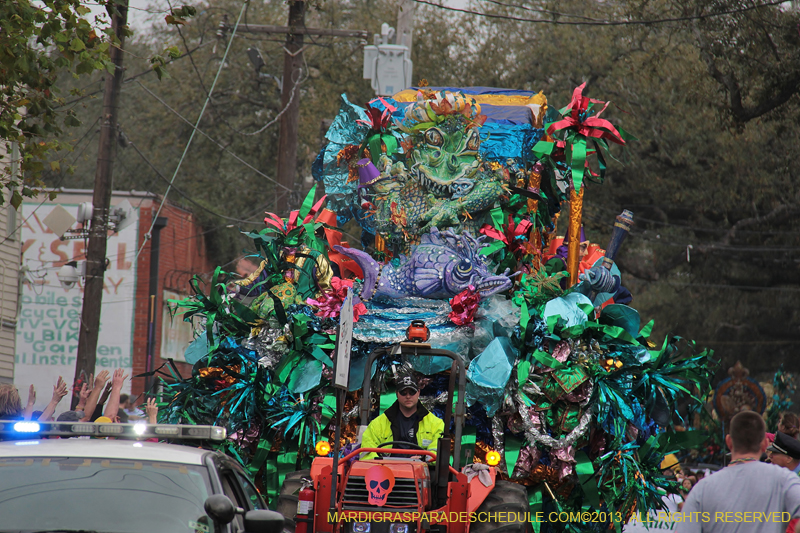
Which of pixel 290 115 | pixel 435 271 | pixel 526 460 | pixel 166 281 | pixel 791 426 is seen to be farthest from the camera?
pixel 166 281

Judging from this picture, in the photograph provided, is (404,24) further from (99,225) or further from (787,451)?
(787,451)

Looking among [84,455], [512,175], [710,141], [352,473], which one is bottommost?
[352,473]

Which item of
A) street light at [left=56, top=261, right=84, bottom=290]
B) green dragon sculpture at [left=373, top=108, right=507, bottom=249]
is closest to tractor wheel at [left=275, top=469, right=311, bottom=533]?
green dragon sculpture at [left=373, top=108, right=507, bottom=249]

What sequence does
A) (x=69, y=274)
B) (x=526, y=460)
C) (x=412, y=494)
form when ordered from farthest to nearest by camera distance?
(x=69, y=274), (x=526, y=460), (x=412, y=494)

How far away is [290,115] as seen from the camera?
20.3m

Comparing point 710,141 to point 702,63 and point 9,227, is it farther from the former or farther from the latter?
point 9,227

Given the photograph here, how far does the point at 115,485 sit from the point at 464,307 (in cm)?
431

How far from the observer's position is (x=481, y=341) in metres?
8.77

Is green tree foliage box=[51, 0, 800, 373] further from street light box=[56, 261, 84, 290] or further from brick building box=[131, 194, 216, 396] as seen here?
street light box=[56, 261, 84, 290]

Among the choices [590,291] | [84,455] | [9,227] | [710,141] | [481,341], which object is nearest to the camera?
[84,455]

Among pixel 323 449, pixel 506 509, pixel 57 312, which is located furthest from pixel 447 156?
pixel 57 312

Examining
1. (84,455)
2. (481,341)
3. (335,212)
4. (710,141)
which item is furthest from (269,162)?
(84,455)

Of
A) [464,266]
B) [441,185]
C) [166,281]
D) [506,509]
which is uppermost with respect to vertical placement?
[441,185]

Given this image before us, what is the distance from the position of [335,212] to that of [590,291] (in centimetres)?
282
